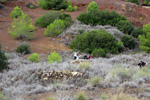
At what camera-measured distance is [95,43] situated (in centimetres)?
1731

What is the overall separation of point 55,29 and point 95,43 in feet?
15.7

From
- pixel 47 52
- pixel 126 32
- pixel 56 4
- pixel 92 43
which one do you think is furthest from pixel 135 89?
pixel 56 4

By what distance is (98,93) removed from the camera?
21.6 feet

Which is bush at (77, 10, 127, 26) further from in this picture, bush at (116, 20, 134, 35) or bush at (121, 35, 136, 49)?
bush at (121, 35, 136, 49)

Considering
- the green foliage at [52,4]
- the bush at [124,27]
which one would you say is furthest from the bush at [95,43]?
the green foliage at [52,4]

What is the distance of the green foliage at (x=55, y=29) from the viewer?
20.0 metres

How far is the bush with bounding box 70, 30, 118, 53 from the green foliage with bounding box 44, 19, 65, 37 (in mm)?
2804

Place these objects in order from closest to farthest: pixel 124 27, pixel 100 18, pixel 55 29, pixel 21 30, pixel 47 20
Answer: pixel 21 30, pixel 55 29, pixel 47 20, pixel 124 27, pixel 100 18

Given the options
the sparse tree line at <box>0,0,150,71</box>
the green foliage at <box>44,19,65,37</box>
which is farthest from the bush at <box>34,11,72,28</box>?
the green foliage at <box>44,19,65,37</box>

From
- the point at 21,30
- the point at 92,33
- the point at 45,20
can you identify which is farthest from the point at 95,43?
the point at 45,20

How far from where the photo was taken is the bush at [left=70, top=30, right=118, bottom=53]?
17.3 meters

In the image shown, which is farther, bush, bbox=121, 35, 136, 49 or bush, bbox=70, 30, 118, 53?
bush, bbox=121, 35, 136, 49

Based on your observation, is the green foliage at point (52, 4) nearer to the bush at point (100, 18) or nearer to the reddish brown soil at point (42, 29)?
the reddish brown soil at point (42, 29)

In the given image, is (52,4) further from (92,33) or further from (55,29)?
(92,33)
